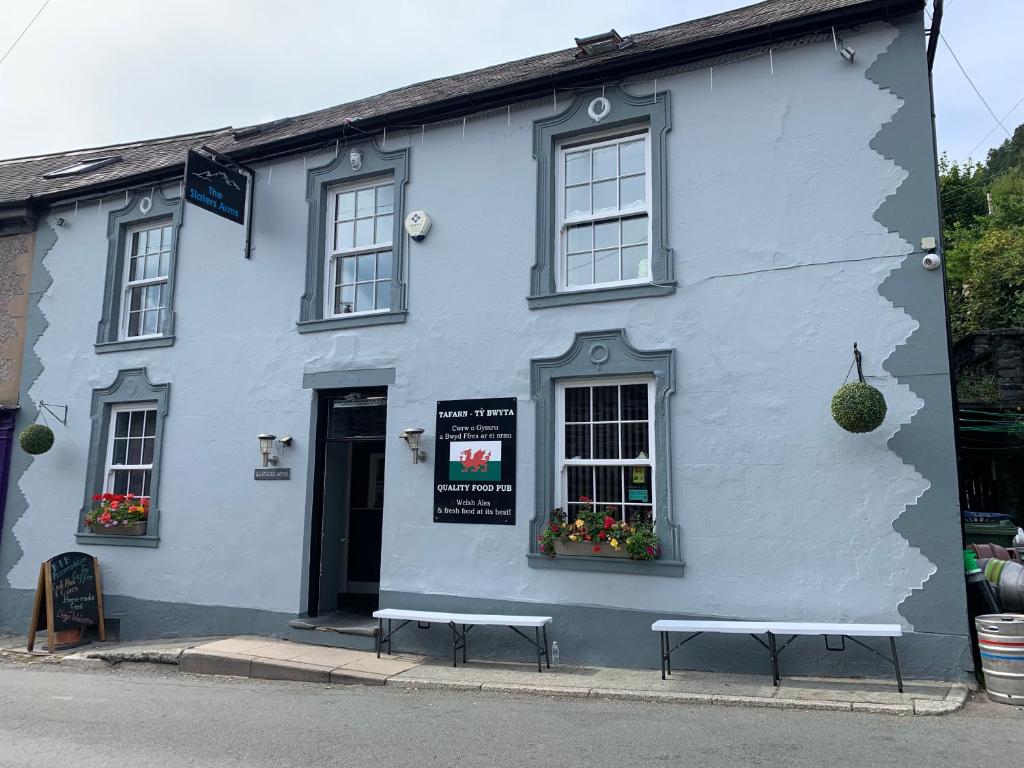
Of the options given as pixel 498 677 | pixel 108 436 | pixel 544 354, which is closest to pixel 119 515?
pixel 108 436

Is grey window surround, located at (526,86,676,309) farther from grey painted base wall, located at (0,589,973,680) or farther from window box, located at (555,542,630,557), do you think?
grey painted base wall, located at (0,589,973,680)

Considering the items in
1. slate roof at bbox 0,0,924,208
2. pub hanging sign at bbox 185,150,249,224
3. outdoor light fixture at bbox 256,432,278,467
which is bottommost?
outdoor light fixture at bbox 256,432,278,467

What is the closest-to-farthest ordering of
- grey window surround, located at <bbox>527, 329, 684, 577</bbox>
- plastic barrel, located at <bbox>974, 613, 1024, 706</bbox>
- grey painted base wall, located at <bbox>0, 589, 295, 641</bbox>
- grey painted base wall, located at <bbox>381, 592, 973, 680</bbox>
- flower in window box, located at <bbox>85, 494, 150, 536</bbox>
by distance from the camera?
plastic barrel, located at <bbox>974, 613, 1024, 706</bbox>
grey painted base wall, located at <bbox>381, 592, 973, 680</bbox>
grey window surround, located at <bbox>527, 329, 684, 577</bbox>
grey painted base wall, located at <bbox>0, 589, 295, 641</bbox>
flower in window box, located at <bbox>85, 494, 150, 536</bbox>

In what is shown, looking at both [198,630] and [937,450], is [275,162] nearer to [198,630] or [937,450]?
[198,630]

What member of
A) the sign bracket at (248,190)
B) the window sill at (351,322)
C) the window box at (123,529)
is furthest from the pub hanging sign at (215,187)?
the window box at (123,529)

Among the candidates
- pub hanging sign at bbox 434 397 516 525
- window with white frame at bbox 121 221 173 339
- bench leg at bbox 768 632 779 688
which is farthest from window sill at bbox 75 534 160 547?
bench leg at bbox 768 632 779 688

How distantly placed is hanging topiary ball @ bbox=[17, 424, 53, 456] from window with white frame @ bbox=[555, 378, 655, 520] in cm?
767

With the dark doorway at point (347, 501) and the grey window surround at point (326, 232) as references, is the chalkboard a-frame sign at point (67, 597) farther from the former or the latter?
the grey window surround at point (326, 232)

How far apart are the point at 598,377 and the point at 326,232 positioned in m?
4.34

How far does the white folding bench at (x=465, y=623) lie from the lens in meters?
7.96

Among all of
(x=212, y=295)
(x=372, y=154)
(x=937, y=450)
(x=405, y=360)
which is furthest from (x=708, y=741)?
(x=212, y=295)

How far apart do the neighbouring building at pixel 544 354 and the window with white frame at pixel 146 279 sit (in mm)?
47

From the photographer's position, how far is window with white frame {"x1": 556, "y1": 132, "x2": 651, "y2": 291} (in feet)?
28.7

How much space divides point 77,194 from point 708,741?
11.8m
